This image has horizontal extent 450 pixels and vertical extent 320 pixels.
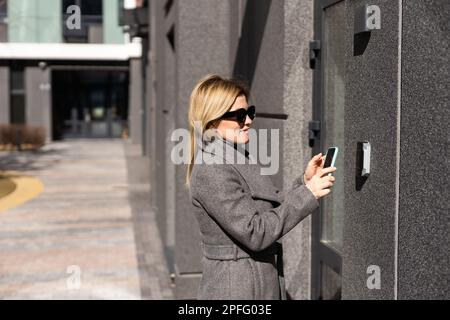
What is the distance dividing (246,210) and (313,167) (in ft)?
1.27

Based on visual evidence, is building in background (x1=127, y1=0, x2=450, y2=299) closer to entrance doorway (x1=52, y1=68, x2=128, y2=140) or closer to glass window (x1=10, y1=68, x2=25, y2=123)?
glass window (x1=10, y1=68, x2=25, y2=123)

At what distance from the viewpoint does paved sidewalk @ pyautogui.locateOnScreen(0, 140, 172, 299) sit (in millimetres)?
7770

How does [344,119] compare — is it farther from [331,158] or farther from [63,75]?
[63,75]

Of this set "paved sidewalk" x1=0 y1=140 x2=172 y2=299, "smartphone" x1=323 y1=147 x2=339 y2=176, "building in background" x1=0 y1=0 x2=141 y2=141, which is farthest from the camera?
"building in background" x1=0 y1=0 x2=141 y2=141

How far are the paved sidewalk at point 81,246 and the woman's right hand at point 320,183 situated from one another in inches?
193

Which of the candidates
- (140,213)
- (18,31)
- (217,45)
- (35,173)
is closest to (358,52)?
(217,45)

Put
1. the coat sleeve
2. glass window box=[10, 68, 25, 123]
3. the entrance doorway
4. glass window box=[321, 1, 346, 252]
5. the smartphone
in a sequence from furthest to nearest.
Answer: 1. the entrance doorway
2. glass window box=[10, 68, 25, 123]
3. glass window box=[321, 1, 346, 252]
4. the smartphone
5. the coat sleeve

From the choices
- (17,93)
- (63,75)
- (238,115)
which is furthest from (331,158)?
(63,75)

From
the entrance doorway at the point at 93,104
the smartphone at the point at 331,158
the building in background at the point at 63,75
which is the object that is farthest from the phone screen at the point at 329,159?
the entrance doorway at the point at 93,104

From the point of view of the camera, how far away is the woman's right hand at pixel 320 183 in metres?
2.87

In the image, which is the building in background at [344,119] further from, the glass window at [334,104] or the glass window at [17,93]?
the glass window at [17,93]

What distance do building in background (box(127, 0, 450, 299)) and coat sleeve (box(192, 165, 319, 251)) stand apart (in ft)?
1.63

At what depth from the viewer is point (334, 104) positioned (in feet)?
15.0

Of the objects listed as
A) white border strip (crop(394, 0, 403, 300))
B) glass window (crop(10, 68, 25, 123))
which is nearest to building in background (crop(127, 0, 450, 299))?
white border strip (crop(394, 0, 403, 300))
